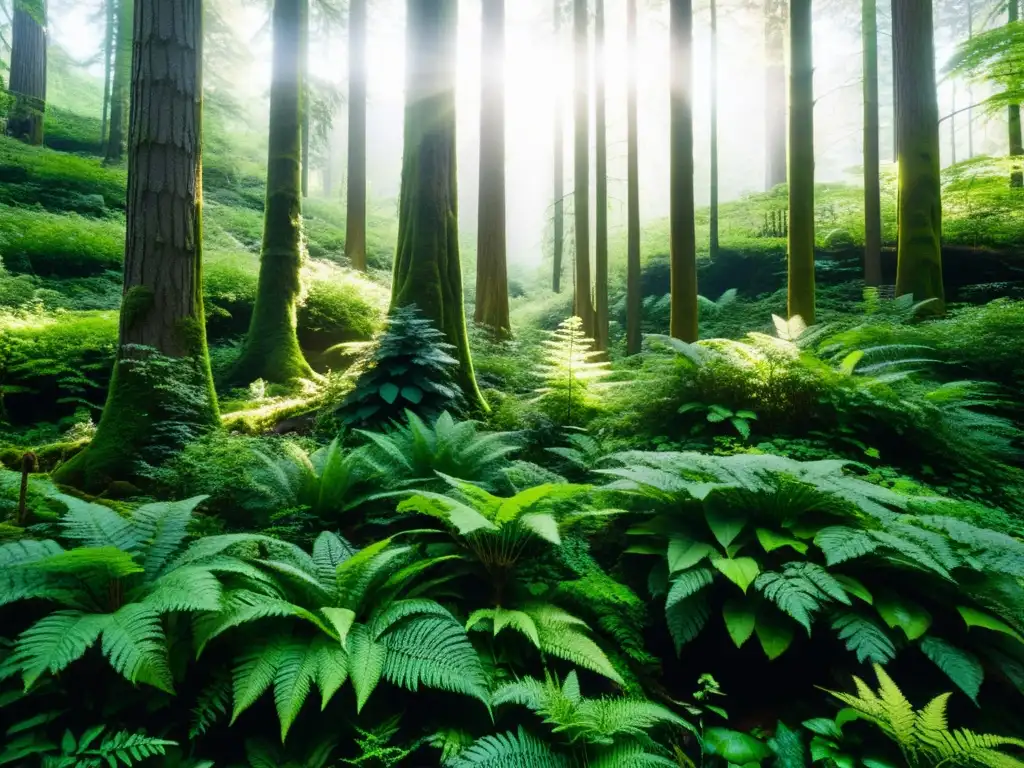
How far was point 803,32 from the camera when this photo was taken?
27.8 feet

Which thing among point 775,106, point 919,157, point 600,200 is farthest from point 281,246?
point 775,106

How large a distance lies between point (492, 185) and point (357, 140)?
6.72 metres

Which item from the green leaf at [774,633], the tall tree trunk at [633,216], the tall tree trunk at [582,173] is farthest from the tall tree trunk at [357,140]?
the green leaf at [774,633]

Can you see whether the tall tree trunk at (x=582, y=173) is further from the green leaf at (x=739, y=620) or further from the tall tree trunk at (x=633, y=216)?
the green leaf at (x=739, y=620)

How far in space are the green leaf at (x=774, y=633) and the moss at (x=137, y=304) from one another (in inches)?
199

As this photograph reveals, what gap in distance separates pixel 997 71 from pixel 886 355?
5.18 m

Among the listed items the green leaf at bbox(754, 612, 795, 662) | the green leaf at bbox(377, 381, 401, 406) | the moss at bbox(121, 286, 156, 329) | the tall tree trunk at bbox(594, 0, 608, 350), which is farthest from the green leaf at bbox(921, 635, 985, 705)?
the tall tree trunk at bbox(594, 0, 608, 350)

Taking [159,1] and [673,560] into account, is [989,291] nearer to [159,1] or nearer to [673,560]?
[673,560]

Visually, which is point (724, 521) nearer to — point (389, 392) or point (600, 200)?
point (389, 392)

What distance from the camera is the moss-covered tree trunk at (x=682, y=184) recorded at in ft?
28.6

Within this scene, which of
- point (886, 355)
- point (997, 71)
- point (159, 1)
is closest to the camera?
point (159, 1)

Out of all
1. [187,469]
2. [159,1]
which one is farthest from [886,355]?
[159,1]

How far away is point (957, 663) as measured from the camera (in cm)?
222

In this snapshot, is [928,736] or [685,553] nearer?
[928,736]
